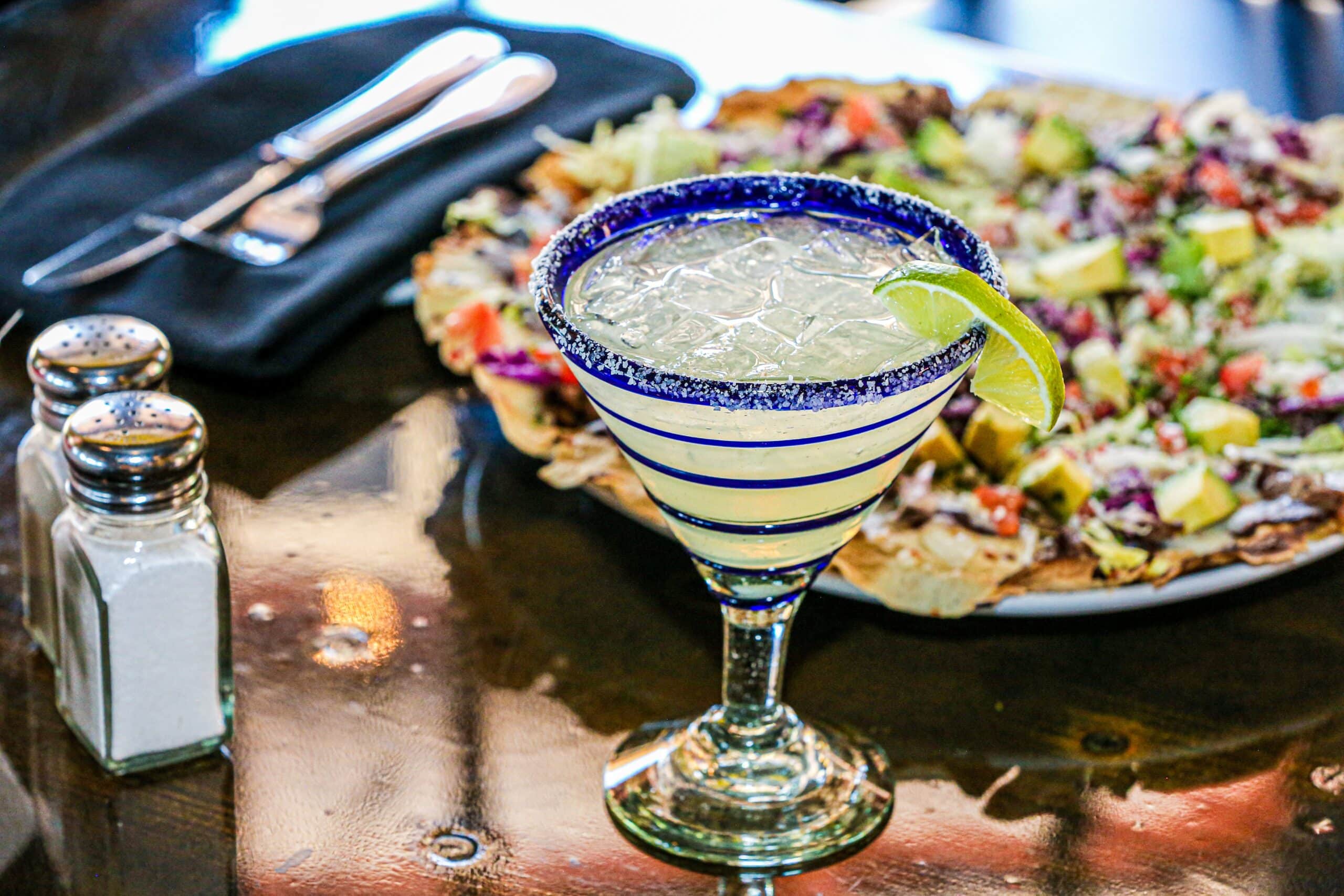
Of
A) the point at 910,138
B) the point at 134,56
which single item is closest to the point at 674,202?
the point at 910,138

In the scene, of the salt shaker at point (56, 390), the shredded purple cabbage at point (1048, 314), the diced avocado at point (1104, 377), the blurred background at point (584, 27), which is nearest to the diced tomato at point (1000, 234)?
the shredded purple cabbage at point (1048, 314)

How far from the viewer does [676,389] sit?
84cm

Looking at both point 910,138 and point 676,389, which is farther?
point 910,138

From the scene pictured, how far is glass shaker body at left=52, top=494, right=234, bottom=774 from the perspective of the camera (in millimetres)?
1058

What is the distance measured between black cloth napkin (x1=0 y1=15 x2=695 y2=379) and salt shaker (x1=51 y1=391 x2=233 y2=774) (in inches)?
18.9

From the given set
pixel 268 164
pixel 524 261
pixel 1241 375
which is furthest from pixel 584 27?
pixel 1241 375

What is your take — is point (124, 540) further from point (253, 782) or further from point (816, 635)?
point (816, 635)

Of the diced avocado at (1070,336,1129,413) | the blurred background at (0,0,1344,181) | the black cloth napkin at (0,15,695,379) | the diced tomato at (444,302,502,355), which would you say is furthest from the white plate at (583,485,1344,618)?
the blurred background at (0,0,1344,181)

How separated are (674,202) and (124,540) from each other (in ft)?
1.47

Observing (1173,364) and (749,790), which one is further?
(1173,364)

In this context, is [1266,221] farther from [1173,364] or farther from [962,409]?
[962,409]

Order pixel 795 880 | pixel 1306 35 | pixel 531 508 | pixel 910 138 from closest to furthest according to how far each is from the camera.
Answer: pixel 795 880
pixel 531 508
pixel 910 138
pixel 1306 35

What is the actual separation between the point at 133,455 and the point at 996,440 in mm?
739

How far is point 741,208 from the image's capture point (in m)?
1.09
